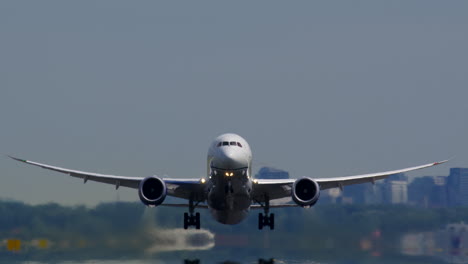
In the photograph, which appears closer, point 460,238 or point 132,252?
point 132,252

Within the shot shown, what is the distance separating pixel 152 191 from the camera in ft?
176

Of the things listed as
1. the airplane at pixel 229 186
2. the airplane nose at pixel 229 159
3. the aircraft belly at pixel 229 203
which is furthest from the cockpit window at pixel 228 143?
the aircraft belly at pixel 229 203

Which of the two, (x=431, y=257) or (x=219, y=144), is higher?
(x=219, y=144)

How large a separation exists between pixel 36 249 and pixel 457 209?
92.0ft

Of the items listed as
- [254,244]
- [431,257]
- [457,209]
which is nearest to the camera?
[431,257]

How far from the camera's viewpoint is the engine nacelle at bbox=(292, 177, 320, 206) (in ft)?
176

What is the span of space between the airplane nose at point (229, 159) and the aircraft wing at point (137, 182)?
497 cm

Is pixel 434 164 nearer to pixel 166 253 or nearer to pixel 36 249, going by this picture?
pixel 166 253

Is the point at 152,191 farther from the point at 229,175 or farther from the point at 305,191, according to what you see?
the point at 305,191

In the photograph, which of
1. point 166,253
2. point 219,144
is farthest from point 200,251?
point 219,144

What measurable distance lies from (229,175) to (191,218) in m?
8.15

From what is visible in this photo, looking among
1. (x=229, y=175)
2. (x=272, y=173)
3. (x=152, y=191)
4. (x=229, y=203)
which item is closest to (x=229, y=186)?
(x=229, y=175)

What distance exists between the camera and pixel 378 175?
57.6 meters

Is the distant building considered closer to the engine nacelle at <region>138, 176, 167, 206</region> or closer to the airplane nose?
the engine nacelle at <region>138, 176, 167, 206</region>
